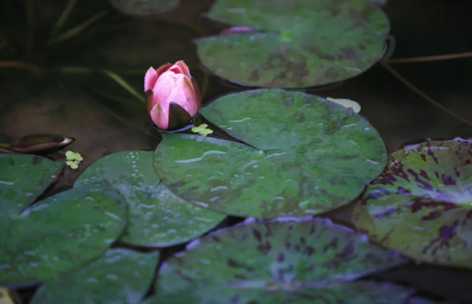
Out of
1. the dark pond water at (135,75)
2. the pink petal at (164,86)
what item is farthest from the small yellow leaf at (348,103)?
the pink petal at (164,86)

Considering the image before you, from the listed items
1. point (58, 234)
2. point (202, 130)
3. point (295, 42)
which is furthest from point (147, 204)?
point (295, 42)

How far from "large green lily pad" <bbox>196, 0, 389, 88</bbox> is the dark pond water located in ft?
0.16

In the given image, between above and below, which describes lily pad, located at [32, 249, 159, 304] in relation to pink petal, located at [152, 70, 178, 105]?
below

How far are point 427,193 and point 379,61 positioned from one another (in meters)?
0.67

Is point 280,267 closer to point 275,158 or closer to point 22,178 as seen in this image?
point 275,158

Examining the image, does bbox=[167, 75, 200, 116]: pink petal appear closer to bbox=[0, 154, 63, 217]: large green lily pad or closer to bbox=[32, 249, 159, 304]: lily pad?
bbox=[0, 154, 63, 217]: large green lily pad

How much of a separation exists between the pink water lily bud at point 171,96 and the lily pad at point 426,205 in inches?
21.8

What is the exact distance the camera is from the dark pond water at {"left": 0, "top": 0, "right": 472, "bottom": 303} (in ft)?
5.87

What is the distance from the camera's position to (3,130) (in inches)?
71.0

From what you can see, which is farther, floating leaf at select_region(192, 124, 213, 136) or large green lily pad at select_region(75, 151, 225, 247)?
floating leaf at select_region(192, 124, 213, 136)

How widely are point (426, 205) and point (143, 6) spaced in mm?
1375

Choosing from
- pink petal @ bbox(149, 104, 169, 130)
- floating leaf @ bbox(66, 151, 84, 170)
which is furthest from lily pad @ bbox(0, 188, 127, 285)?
pink petal @ bbox(149, 104, 169, 130)

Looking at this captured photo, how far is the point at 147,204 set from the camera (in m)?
1.49

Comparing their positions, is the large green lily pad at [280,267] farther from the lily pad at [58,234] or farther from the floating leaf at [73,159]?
the floating leaf at [73,159]
